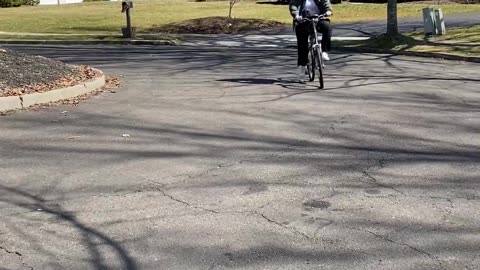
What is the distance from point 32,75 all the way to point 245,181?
5852mm

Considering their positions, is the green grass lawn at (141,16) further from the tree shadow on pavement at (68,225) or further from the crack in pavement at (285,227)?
the crack in pavement at (285,227)

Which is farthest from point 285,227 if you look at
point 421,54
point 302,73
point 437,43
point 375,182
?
point 437,43

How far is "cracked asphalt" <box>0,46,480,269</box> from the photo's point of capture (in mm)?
4109

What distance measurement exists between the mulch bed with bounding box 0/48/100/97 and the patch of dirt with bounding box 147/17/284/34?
18.3 meters

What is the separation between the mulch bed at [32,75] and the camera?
9.53 meters

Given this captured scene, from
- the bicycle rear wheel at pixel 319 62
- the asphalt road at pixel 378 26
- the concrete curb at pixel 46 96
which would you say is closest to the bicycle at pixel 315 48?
the bicycle rear wheel at pixel 319 62

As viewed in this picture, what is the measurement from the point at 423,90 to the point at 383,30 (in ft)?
53.8

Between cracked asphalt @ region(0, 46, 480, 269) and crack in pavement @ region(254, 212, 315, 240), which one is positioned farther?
crack in pavement @ region(254, 212, 315, 240)

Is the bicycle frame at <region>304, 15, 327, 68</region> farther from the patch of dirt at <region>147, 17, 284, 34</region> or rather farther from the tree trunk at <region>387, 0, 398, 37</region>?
the patch of dirt at <region>147, 17, 284, 34</region>

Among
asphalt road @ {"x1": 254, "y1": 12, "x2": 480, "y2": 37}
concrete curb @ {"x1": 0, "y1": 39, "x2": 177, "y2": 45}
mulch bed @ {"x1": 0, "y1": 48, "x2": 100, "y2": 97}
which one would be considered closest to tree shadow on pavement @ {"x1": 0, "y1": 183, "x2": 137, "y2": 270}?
mulch bed @ {"x1": 0, "y1": 48, "x2": 100, "y2": 97}

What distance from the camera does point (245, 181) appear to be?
5.58m

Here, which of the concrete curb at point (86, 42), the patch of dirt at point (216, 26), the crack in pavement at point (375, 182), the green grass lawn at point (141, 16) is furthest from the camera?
the green grass lawn at point (141, 16)

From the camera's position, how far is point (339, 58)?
17438 mm

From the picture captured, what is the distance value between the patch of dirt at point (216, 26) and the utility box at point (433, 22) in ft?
34.1
